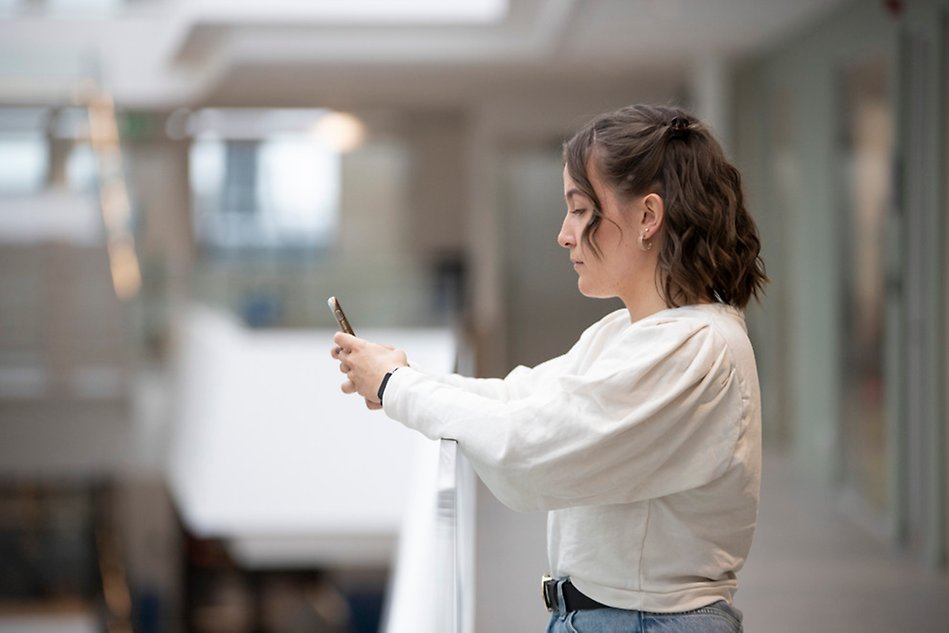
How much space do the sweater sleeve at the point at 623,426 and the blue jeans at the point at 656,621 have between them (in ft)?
0.53

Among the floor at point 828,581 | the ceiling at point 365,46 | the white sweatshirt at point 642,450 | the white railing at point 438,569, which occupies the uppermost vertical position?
the ceiling at point 365,46

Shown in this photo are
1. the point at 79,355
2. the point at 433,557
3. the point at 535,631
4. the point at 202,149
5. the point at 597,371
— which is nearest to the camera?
the point at 597,371

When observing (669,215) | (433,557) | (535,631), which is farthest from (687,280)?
(535,631)

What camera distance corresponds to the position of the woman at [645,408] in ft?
4.61

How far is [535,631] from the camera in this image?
3.74 metres

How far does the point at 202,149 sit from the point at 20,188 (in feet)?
13.7

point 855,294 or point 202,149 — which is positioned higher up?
point 202,149

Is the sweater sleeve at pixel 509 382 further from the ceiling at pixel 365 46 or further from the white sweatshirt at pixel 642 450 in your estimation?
the ceiling at pixel 365 46

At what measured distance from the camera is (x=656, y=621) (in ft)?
4.86

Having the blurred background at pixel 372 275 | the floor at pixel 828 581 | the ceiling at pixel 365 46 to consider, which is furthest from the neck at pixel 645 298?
the ceiling at pixel 365 46

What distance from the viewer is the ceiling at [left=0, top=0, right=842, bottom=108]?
25.0 ft

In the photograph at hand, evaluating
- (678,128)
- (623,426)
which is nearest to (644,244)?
(678,128)

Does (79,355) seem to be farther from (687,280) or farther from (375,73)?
(687,280)

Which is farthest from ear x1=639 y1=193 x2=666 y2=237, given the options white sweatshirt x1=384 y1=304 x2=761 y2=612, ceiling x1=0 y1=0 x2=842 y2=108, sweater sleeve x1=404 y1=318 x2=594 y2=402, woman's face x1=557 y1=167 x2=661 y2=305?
ceiling x1=0 y1=0 x2=842 y2=108
